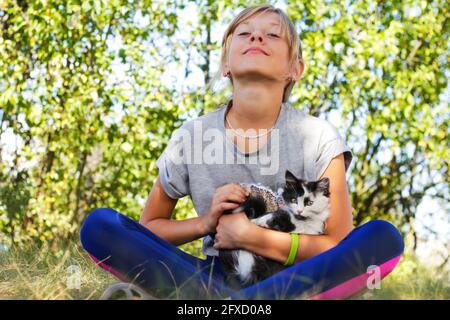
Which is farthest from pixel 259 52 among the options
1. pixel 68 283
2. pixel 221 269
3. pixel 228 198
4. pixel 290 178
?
pixel 68 283

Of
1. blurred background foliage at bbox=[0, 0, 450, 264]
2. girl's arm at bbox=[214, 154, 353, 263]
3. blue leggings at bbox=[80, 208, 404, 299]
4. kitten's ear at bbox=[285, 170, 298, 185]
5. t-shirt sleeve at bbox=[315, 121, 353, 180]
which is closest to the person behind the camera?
blue leggings at bbox=[80, 208, 404, 299]

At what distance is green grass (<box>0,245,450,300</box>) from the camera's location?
2195 millimetres

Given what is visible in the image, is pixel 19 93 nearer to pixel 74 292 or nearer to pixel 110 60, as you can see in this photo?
pixel 110 60

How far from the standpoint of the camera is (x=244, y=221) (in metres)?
2.21

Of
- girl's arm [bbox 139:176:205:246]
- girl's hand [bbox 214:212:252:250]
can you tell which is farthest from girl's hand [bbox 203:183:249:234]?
girl's arm [bbox 139:176:205:246]

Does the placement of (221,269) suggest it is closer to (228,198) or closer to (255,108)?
(228,198)

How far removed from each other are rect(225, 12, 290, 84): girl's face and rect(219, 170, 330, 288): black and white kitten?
439mm

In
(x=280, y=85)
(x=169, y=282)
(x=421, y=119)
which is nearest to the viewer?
(x=169, y=282)

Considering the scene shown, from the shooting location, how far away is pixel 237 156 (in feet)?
8.44

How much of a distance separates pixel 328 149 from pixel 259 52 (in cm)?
46

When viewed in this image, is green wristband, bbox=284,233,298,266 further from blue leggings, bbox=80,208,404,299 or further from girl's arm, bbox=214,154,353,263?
blue leggings, bbox=80,208,404,299

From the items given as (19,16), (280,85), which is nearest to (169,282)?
(280,85)

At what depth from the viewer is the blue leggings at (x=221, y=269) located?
1994 mm

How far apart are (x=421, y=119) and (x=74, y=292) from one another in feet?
12.5
